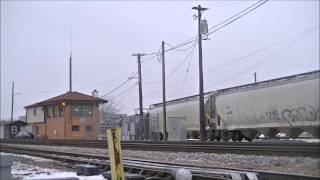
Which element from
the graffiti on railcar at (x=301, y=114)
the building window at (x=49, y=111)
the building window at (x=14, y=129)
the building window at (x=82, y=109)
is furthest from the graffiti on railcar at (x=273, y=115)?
the building window at (x=14, y=129)

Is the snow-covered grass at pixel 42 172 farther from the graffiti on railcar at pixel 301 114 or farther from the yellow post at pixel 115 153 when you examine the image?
the graffiti on railcar at pixel 301 114

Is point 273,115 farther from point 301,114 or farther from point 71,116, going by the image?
point 71,116

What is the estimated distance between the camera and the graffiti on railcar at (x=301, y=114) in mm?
23172

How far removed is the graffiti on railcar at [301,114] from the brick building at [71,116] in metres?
28.9

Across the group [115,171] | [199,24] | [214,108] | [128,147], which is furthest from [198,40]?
[115,171]

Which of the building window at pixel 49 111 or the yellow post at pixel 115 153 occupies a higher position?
the building window at pixel 49 111

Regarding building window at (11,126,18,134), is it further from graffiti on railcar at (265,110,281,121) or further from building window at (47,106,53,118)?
graffiti on railcar at (265,110,281,121)

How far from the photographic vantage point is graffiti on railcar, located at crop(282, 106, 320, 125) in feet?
76.0

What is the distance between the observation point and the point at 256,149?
18.0m

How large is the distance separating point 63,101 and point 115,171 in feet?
148

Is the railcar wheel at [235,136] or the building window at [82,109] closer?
the railcar wheel at [235,136]

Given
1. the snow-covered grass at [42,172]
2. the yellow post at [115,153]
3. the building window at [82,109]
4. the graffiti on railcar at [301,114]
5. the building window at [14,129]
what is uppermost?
the building window at [82,109]

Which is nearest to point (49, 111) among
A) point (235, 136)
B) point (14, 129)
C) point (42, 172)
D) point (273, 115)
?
point (14, 129)

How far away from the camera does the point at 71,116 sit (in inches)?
2227
